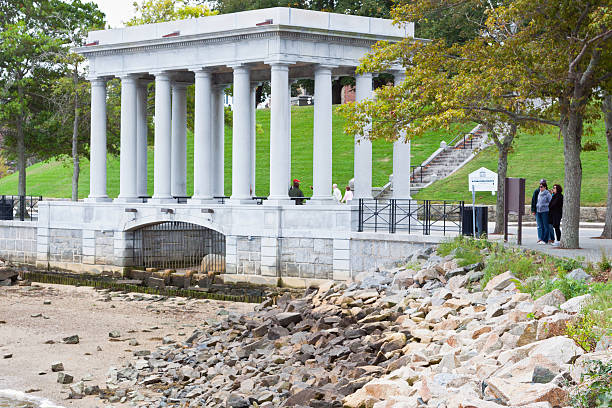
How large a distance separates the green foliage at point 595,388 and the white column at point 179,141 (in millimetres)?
30570

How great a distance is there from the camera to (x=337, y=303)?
1977 centimetres

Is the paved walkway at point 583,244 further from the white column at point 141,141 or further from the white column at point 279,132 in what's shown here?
the white column at point 141,141

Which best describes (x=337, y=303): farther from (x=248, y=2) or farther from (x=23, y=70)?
(x=248, y=2)

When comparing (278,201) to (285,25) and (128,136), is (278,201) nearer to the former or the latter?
(285,25)

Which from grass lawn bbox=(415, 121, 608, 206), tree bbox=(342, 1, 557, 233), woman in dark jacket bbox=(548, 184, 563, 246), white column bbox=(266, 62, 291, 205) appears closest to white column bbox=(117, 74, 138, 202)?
white column bbox=(266, 62, 291, 205)

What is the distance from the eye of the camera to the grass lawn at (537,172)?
1598 inches

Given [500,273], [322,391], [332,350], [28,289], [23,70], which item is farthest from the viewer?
[23,70]

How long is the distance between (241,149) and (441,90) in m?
10.6

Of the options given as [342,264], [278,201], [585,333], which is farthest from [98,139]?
[585,333]

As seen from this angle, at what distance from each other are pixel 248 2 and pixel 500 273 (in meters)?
54.7

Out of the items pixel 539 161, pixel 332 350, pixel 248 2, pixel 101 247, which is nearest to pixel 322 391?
pixel 332 350

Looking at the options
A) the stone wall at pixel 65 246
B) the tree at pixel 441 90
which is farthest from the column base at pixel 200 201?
the tree at pixel 441 90

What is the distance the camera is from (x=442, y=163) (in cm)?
5016

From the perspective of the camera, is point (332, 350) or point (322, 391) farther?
point (332, 350)
